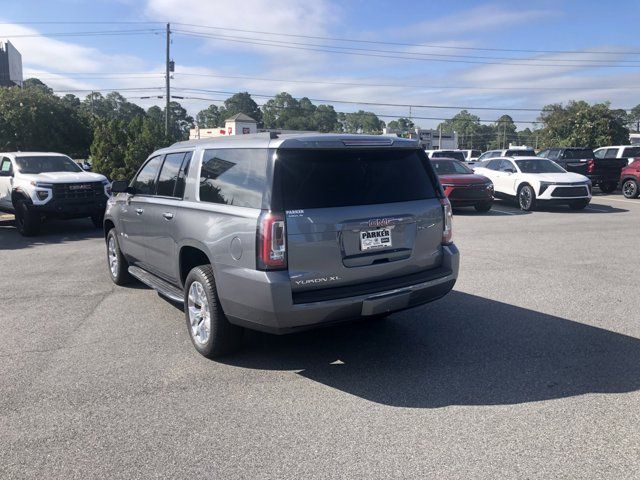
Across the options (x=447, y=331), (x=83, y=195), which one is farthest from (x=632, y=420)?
(x=83, y=195)

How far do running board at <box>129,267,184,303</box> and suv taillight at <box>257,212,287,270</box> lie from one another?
1564 mm

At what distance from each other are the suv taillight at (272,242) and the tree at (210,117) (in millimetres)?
115813

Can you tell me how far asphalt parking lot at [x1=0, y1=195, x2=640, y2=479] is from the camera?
3.22 m

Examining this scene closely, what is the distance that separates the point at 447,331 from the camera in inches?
215

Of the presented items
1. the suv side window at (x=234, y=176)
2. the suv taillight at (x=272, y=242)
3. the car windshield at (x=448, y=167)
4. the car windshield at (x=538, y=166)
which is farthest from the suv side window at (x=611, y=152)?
the suv taillight at (x=272, y=242)

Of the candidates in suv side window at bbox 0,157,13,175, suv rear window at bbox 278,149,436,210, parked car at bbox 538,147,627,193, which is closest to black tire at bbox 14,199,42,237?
suv side window at bbox 0,157,13,175

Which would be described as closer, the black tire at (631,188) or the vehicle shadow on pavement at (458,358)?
the vehicle shadow on pavement at (458,358)

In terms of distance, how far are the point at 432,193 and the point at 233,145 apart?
72.4 inches

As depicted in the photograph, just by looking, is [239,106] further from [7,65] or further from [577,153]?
[577,153]

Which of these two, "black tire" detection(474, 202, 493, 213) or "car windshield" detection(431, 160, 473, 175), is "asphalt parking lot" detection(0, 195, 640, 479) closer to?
"black tire" detection(474, 202, 493, 213)

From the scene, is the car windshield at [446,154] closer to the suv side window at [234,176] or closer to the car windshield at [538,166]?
the car windshield at [538,166]

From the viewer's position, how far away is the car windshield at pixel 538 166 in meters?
17.3

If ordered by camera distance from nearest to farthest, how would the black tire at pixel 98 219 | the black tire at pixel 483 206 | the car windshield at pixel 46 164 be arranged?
the black tire at pixel 98 219 < the car windshield at pixel 46 164 < the black tire at pixel 483 206


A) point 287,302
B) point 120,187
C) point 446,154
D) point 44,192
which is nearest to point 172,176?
point 120,187
